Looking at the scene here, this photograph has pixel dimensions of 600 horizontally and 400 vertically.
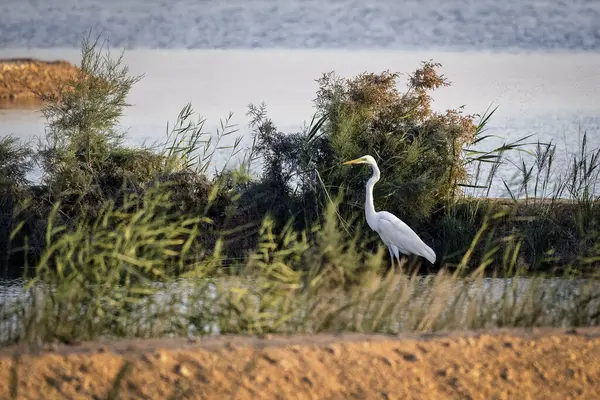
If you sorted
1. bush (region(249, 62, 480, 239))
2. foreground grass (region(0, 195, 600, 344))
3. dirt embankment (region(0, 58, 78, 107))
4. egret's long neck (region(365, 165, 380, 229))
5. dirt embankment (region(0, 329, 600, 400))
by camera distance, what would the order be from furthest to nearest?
dirt embankment (region(0, 58, 78, 107)) → bush (region(249, 62, 480, 239)) → egret's long neck (region(365, 165, 380, 229)) → foreground grass (region(0, 195, 600, 344)) → dirt embankment (region(0, 329, 600, 400))

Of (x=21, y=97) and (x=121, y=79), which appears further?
(x=21, y=97)

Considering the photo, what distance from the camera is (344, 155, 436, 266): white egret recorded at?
11.5 metres

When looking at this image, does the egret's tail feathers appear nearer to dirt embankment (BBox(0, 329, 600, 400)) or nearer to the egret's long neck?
the egret's long neck

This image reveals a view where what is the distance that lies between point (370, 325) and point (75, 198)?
23.9 feet

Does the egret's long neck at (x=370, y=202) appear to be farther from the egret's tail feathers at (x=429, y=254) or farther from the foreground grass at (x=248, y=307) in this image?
the foreground grass at (x=248, y=307)

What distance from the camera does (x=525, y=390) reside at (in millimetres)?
5332

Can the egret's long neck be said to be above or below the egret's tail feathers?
above

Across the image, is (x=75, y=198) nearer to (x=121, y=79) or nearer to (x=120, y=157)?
(x=120, y=157)

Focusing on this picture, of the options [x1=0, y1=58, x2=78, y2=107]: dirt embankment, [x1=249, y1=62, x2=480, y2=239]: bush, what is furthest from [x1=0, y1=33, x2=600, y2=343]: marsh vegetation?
[x1=0, y1=58, x2=78, y2=107]: dirt embankment

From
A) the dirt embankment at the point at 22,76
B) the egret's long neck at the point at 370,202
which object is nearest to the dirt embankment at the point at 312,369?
the egret's long neck at the point at 370,202

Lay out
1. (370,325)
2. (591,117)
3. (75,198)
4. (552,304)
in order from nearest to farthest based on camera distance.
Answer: (370,325)
(552,304)
(75,198)
(591,117)

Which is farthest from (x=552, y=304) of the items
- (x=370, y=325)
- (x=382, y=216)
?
(x=382, y=216)

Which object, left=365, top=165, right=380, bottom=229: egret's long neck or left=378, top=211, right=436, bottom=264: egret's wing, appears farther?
left=365, top=165, right=380, bottom=229: egret's long neck

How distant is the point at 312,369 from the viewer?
205 inches
